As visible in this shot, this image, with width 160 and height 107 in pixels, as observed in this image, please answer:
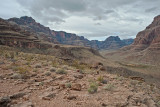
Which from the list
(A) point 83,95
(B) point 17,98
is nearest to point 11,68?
(B) point 17,98

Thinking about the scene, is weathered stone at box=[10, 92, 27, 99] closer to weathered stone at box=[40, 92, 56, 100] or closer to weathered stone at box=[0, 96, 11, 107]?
weathered stone at box=[0, 96, 11, 107]

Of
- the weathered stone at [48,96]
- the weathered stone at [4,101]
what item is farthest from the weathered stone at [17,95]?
the weathered stone at [48,96]

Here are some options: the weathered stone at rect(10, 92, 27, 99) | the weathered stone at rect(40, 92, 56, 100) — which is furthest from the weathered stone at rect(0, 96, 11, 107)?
the weathered stone at rect(40, 92, 56, 100)

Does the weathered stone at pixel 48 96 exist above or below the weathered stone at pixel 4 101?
below

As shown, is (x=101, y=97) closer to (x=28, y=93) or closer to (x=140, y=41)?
(x=28, y=93)

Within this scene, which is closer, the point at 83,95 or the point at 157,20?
the point at 83,95

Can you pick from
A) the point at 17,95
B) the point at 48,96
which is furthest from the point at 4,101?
the point at 48,96

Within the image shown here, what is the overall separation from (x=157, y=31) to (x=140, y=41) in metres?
22.0

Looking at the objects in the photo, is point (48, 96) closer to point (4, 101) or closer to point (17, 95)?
point (17, 95)

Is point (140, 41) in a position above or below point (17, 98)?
above

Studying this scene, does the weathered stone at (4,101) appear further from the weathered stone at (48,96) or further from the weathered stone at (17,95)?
the weathered stone at (48,96)

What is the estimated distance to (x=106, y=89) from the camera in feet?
21.3

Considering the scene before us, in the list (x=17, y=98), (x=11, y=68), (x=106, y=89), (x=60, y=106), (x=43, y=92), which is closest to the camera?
(x=60, y=106)

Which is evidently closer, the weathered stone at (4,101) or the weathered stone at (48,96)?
the weathered stone at (4,101)
